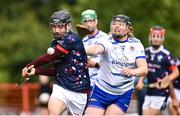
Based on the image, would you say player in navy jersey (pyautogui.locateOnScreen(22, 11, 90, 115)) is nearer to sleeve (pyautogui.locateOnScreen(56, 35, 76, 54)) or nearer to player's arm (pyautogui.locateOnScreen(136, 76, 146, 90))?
sleeve (pyautogui.locateOnScreen(56, 35, 76, 54))

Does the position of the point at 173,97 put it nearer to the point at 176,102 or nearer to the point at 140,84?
the point at 176,102

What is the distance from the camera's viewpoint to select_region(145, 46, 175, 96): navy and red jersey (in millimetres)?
15609

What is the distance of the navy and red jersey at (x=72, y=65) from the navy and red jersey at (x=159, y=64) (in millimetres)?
3434

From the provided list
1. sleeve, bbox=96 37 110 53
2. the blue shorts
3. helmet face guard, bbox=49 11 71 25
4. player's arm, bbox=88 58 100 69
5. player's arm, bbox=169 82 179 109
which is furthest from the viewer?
player's arm, bbox=169 82 179 109

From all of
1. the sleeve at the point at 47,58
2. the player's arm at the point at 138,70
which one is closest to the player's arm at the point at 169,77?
the player's arm at the point at 138,70

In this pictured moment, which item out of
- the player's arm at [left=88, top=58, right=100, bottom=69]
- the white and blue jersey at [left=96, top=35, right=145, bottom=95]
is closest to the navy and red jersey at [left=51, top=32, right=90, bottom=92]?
the white and blue jersey at [left=96, top=35, right=145, bottom=95]

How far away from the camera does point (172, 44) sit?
28.1 meters

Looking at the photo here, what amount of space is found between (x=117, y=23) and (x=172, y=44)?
51.7 ft

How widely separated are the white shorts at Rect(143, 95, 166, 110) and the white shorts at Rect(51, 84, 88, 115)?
3499 mm

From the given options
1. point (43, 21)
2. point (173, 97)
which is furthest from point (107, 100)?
point (43, 21)

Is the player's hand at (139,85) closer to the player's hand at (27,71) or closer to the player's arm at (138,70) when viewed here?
the player's arm at (138,70)

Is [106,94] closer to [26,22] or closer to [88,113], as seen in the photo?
[88,113]

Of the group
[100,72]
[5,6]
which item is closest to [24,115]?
[100,72]

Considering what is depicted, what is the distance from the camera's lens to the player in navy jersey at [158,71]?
1562 centimetres
